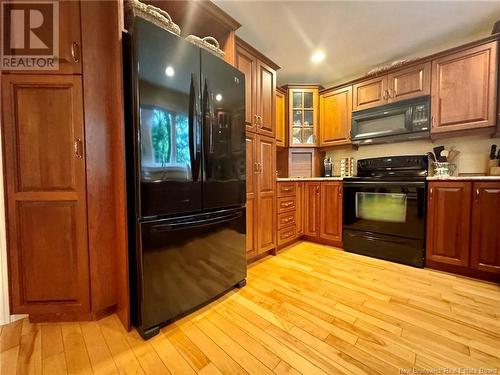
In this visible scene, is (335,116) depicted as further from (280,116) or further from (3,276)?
(3,276)

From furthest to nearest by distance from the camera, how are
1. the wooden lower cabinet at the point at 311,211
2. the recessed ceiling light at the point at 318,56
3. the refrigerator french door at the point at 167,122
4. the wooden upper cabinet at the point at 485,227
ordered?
the wooden lower cabinet at the point at 311,211 → the recessed ceiling light at the point at 318,56 → the wooden upper cabinet at the point at 485,227 → the refrigerator french door at the point at 167,122

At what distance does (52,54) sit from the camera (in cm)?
121

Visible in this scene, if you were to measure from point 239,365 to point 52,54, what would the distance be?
194cm

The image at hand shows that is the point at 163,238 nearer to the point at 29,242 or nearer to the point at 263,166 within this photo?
the point at 29,242

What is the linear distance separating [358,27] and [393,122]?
112cm

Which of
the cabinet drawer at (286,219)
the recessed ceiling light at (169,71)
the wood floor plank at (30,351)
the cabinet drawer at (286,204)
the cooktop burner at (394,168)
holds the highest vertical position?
the recessed ceiling light at (169,71)

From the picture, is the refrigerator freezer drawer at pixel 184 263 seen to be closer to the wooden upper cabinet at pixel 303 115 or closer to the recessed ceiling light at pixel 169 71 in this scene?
the recessed ceiling light at pixel 169 71

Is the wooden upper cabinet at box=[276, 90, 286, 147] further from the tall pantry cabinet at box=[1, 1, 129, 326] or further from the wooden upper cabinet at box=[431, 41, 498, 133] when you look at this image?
the tall pantry cabinet at box=[1, 1, 129, 326]

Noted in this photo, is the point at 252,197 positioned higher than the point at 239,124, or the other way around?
the point at 239,124

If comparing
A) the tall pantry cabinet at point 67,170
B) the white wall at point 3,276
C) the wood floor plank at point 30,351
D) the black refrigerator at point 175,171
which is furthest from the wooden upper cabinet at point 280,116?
the wood floor plank at point 30,351

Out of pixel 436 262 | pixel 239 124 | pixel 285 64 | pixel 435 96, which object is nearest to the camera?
pixel 239 124

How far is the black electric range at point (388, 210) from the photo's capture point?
2.14 metres

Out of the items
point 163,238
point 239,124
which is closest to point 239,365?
point 163,238

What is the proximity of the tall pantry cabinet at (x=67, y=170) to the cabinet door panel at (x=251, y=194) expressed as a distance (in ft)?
3.64
